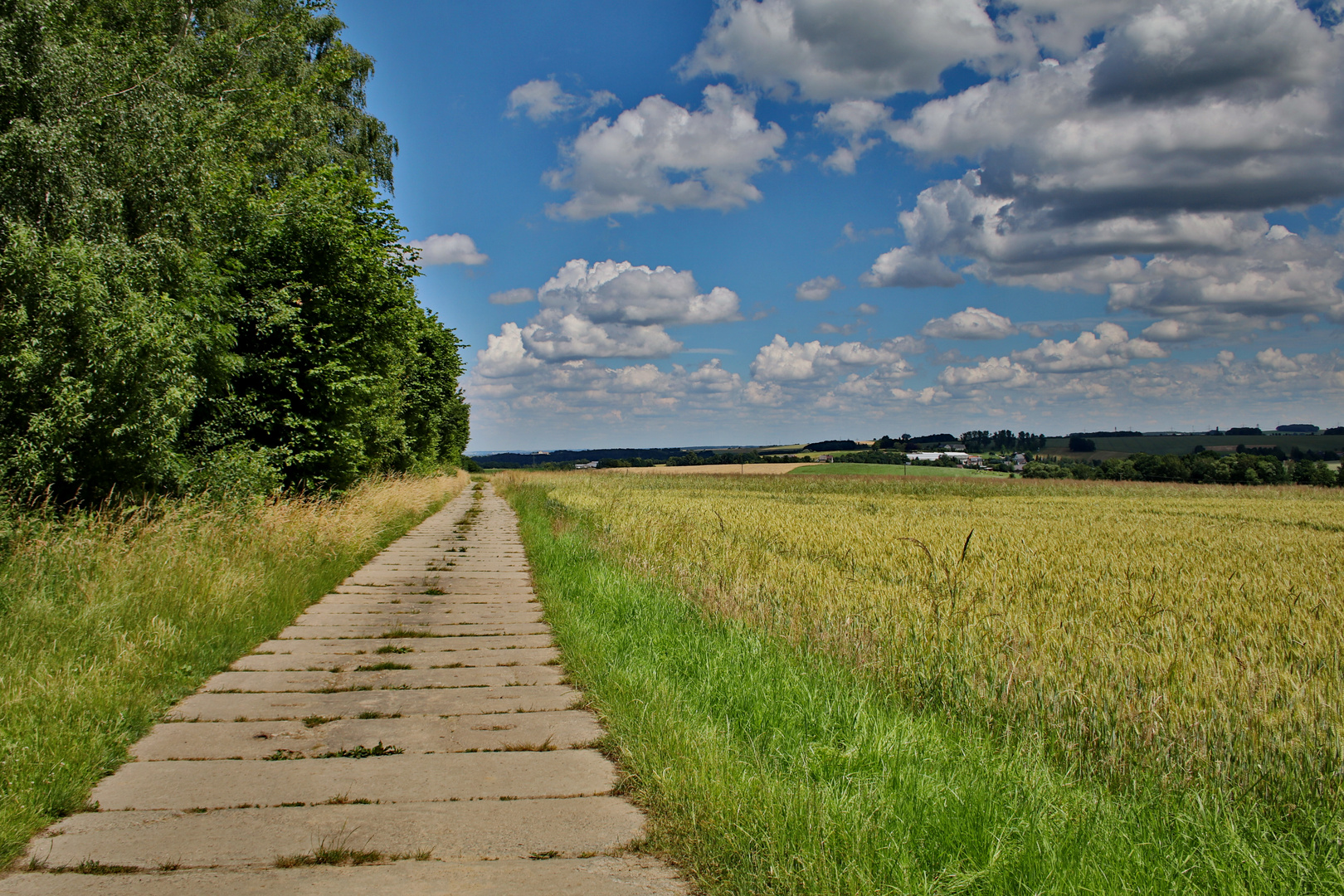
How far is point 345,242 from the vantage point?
13.5m

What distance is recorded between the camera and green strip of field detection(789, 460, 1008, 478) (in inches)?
2687

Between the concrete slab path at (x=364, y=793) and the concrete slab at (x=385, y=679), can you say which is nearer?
the concrete slab path at (x=364, y=793)

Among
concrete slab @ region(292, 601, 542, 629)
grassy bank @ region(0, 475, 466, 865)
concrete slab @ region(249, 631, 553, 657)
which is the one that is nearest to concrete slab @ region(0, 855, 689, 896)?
grassy bank @ region(0, 475, 466, 865)

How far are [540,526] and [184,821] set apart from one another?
12295 millimetres

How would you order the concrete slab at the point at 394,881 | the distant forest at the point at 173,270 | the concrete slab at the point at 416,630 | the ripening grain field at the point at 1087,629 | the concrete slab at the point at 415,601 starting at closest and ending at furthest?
the concrete slab at the point at 394,881, the ripening grain field at the point at 1087,629, the concrete slab at the point at 416,630, the distant forest at the point at 173,270, the concrete slab at the point at 415,601

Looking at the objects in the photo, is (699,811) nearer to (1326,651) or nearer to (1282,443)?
(1326,651)

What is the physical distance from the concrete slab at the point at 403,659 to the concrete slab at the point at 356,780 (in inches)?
74.3

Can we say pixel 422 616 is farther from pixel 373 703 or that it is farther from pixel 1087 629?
pixel 1087 629

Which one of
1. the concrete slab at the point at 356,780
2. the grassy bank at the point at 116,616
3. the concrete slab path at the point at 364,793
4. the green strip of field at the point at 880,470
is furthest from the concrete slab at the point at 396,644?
the green strip of field at the point at 880,470

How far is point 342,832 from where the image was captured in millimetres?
2902

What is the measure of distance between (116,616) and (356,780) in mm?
3207

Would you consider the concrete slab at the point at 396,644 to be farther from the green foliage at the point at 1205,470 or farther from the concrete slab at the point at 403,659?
the green foliage at the point at 1205,470

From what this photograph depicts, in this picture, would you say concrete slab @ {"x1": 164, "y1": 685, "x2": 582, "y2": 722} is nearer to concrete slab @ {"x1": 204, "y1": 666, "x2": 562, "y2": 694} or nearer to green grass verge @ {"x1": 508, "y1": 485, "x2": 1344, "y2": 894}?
concrete slab @ {"x1": 204, "y1": 666, "x2": 562, "y2": 694}

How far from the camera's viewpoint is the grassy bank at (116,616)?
3414mm
